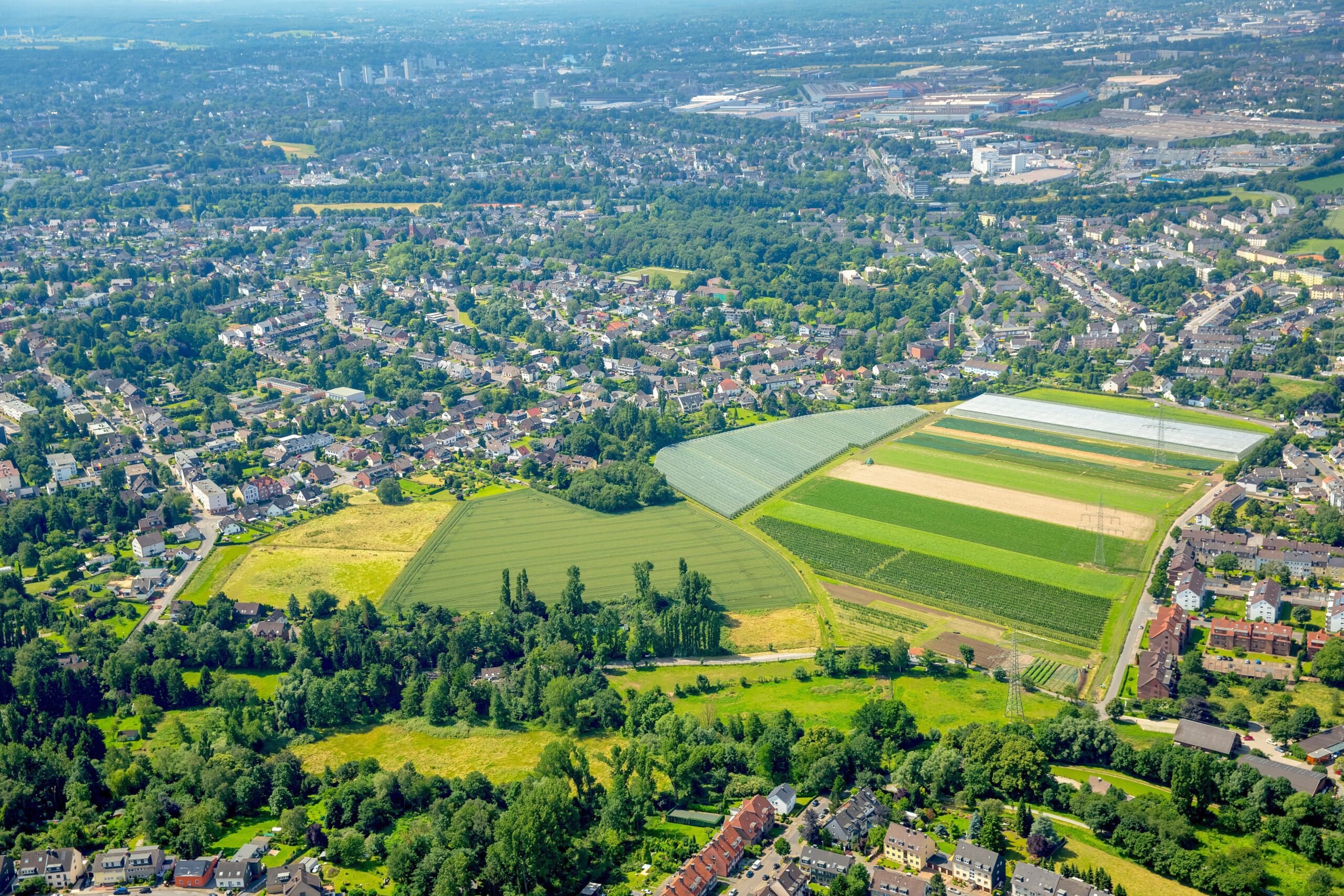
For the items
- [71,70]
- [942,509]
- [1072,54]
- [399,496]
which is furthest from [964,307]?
[71,70]

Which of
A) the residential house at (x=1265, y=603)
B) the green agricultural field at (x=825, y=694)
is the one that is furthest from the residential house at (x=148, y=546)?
the residential house at (x=1265, y=603)

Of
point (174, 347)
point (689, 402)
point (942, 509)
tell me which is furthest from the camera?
point (174, 347)

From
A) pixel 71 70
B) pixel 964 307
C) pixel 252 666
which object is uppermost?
pixel 71 70

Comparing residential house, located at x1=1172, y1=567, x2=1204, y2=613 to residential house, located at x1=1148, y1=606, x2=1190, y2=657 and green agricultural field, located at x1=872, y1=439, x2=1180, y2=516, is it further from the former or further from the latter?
green agricultural field, located at x1=872, y1=439, x2=1180, y2=516

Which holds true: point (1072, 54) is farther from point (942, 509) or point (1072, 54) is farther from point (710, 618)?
point (710, 618)

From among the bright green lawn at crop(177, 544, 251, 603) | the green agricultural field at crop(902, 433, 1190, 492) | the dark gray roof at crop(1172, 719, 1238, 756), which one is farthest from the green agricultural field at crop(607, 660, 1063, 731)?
the green agricultural field at crop(902, 433, 1190, 492)

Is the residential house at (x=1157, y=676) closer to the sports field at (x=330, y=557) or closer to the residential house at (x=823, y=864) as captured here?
the residential house at (x=823, y=864)

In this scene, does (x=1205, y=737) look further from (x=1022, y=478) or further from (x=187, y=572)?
(x=187, y=572)
